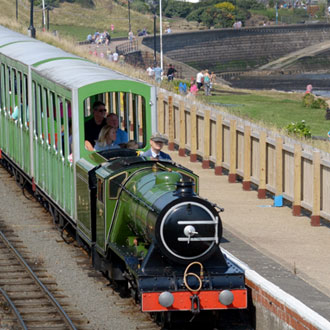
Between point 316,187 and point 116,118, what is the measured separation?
14.2 feet

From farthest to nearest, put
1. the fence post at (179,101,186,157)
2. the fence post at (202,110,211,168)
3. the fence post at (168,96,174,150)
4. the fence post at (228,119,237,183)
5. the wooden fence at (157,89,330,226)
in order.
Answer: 1. the fence post at (168,96,174,150)
2. the fence post at (179,101,186,157)
3. the fence post at (202,110,211,168)
4. the fence post at (228,119,237,183)
5. the wooden fence at (157,89,330,226)

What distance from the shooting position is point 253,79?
4149 inches

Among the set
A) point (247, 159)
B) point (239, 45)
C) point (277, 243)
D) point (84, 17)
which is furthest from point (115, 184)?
point (239, 45)

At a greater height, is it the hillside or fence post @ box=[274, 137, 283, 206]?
fence post @ box=[274, 137, 283, 206]

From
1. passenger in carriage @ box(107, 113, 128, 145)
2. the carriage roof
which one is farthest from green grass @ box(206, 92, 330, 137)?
passenger in carriage @ box(107, 113, 128, 145)

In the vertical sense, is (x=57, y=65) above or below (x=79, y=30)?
above

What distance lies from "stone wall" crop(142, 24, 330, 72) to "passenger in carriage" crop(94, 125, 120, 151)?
9601 cm

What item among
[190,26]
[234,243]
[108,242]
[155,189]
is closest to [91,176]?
[108,242]

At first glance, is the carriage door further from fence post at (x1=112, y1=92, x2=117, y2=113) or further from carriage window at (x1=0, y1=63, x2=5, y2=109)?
carriage window at (x1=0, y1=63, x2=5, y2=109)

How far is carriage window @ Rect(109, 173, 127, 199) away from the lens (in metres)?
12.2

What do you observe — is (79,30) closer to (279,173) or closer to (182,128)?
(182,128)

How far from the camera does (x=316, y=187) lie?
16672mm

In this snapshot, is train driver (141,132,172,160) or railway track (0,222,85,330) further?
train driver (141,132,172,160)

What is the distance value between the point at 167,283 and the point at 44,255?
16.3ft
